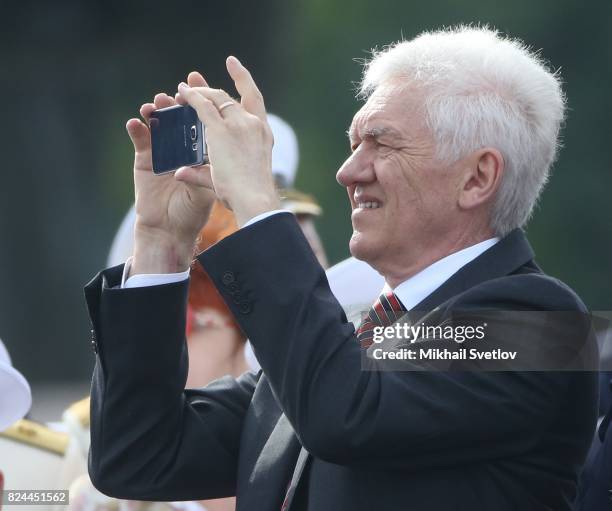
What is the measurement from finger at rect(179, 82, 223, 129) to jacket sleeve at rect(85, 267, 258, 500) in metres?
0.40

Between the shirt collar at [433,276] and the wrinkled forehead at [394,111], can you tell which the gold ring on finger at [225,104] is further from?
the shirt collar at [433,276]

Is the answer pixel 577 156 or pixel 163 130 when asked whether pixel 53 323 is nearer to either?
pixel 577 156

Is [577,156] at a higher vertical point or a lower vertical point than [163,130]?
lower

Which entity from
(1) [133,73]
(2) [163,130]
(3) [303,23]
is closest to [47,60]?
(1) [133,73]

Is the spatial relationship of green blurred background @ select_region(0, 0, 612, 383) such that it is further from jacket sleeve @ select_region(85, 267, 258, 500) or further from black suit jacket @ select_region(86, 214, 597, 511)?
black suit jacket @ select_region(86, 214, 597, 511)

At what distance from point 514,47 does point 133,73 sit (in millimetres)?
10148

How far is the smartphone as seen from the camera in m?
2.68

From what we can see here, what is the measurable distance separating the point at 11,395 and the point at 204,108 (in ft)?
4.15

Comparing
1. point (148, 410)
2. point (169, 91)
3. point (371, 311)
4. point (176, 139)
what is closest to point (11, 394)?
point (148, 410)

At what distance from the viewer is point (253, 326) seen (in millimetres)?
2451

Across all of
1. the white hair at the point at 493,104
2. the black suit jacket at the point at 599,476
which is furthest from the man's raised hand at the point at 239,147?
the black suit jacket at the point at 599,476

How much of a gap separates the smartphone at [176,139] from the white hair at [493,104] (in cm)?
42

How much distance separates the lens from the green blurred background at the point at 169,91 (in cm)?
1126

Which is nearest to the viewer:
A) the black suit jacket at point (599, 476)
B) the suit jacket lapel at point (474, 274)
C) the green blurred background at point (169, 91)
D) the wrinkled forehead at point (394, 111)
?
the suit jacket lapel at point (474, 274)
